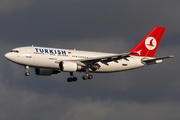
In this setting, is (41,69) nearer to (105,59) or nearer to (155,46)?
(105,59)

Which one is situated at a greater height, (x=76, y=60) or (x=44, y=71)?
(x=76, y=60)

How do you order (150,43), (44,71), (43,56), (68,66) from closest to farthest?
1. (43,56)
2. (68,66)
3. (44,71)
4. (150,43)

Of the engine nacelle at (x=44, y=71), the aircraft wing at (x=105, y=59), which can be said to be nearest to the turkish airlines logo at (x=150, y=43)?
the aircraft wing at (x=105, y=59)

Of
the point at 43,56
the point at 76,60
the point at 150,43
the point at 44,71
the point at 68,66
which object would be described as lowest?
the point at 44,71

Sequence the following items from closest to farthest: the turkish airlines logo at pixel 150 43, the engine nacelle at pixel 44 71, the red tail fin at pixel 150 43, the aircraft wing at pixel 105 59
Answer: the aircraft wing at pixel 105 59 < the engine nacelle at pixel 44 71 < the red tail fin at pixel 150 43 < the turkish airlines logo at pixel 150 43

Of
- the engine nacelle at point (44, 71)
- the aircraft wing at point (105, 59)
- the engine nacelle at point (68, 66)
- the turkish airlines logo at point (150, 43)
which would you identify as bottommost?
the engine nacelle at point (44, 71)

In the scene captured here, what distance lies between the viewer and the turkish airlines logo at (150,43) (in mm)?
104188

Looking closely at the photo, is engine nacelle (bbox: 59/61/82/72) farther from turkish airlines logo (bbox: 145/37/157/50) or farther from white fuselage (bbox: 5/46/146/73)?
turkish airlines logo (bbox: 145/37/157/50)

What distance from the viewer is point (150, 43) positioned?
105000mm

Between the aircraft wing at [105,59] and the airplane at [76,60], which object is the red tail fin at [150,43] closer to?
the airplane at [76,60]

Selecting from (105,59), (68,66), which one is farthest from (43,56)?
(105,59)

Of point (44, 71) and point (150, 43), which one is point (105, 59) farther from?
point (150, 43)

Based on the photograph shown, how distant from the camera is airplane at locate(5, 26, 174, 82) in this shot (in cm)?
9250

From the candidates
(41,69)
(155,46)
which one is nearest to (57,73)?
(41,69)
